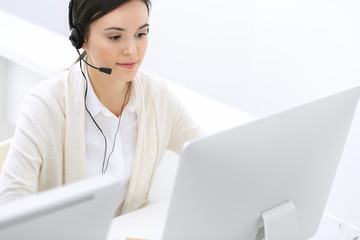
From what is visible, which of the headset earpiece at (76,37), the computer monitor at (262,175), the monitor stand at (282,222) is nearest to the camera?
the computer monitor at (262,175)

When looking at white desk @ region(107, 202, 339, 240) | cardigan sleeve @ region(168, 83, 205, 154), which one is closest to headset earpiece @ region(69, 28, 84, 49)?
cardigan sleeve @ region(168, 83, 205, 154)

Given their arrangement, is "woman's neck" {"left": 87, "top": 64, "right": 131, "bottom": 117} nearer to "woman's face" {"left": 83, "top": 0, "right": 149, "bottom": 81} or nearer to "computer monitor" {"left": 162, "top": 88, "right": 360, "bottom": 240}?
"woman's face" {"left": 83, "top": 0, "right": 149, "bottom": 81}

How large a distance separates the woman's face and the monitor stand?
0.59 m

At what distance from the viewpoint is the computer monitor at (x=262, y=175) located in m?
1.08

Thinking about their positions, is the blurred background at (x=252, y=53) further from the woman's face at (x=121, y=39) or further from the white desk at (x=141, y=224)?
the woman's face at (x=121, y=39)

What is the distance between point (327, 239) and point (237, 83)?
53.6 inches

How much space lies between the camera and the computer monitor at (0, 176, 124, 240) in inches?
30.7

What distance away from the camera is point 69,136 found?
1.63 m

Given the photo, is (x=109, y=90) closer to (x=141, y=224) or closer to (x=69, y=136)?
(x=69, y=136)

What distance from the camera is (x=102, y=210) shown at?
882mm

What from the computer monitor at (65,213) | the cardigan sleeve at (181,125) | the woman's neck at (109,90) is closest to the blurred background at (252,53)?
the cardigan sleeve at (181,125)

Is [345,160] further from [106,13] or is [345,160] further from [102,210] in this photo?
[102,210]

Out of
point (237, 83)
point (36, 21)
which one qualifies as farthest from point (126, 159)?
point (36, 21)

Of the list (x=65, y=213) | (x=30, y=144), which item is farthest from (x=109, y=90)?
(x=65, y=213)
